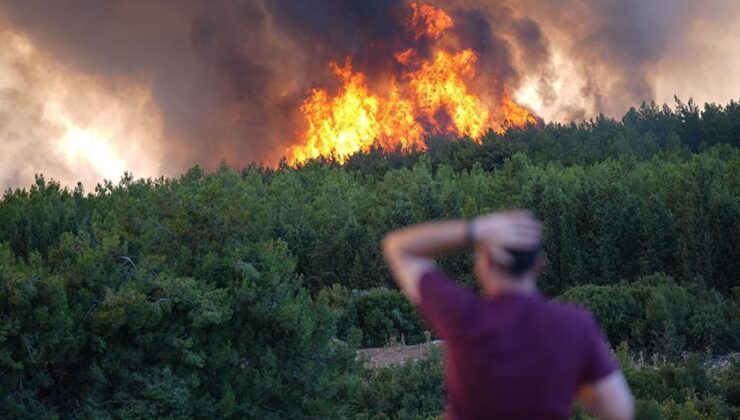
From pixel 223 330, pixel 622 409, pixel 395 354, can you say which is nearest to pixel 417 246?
pixel 622 409

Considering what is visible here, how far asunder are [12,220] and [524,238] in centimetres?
3568

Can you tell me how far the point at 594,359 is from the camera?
296 cm

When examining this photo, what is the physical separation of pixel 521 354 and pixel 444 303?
294 millimetres

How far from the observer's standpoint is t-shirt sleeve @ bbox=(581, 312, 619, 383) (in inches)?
116

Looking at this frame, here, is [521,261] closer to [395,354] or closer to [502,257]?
[502,257]

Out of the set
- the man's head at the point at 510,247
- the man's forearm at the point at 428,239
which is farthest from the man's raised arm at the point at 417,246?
the man's head at the point at 510,247

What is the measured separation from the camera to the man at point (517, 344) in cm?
290

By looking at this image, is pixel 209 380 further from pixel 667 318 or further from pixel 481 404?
pixel 667 318

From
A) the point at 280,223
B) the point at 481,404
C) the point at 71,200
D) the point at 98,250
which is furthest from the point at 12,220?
the point at 481,404

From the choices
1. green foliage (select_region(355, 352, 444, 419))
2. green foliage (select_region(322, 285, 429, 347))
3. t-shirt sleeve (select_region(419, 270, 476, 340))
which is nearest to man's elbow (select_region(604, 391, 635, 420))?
t-shirt sleeve (select_region(419, 270, 476, 340))

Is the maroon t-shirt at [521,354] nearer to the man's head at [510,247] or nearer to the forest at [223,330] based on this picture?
the man's head at [510,247]

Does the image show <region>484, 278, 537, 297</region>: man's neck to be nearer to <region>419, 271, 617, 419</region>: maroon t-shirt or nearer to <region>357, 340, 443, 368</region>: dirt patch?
<region>419, 271, 617, 419</region>: maroon t-shirt

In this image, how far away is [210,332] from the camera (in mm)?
13969

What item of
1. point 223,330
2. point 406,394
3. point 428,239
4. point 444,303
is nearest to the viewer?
point 444,303
